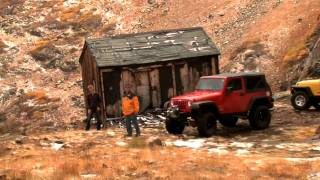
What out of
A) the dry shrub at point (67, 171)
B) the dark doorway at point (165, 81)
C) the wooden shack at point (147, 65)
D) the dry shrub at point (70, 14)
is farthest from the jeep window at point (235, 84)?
the dry shrub at point (70, 14)

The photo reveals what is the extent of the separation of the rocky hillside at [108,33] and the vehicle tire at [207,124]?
38.0 ft

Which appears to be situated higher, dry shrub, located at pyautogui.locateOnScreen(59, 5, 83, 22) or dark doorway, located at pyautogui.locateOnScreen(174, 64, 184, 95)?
dry shrub, located at pyautogui.locateOnScreen(59, 5, 83, 22)

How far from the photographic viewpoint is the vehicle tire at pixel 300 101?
902 inches

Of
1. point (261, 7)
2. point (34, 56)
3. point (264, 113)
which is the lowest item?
point (264, 113)

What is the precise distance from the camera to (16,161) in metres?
12.4

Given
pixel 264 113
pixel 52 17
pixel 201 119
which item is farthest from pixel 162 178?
pixel 52 17

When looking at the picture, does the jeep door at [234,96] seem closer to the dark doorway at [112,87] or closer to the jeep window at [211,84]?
the jeep window at [211,84]

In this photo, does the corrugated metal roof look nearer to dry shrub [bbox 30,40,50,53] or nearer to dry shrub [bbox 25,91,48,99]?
dry shrub [bbox 25,91,48,99]

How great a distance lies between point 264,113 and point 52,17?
32397 millimetres

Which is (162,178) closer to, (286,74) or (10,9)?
(286,74)

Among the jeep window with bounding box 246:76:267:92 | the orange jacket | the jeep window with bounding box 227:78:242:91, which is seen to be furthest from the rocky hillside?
the orange jacket

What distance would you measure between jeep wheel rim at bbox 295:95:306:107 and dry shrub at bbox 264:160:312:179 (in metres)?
11.7

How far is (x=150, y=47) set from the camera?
966 inches

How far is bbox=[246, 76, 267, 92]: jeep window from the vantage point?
18.5m
